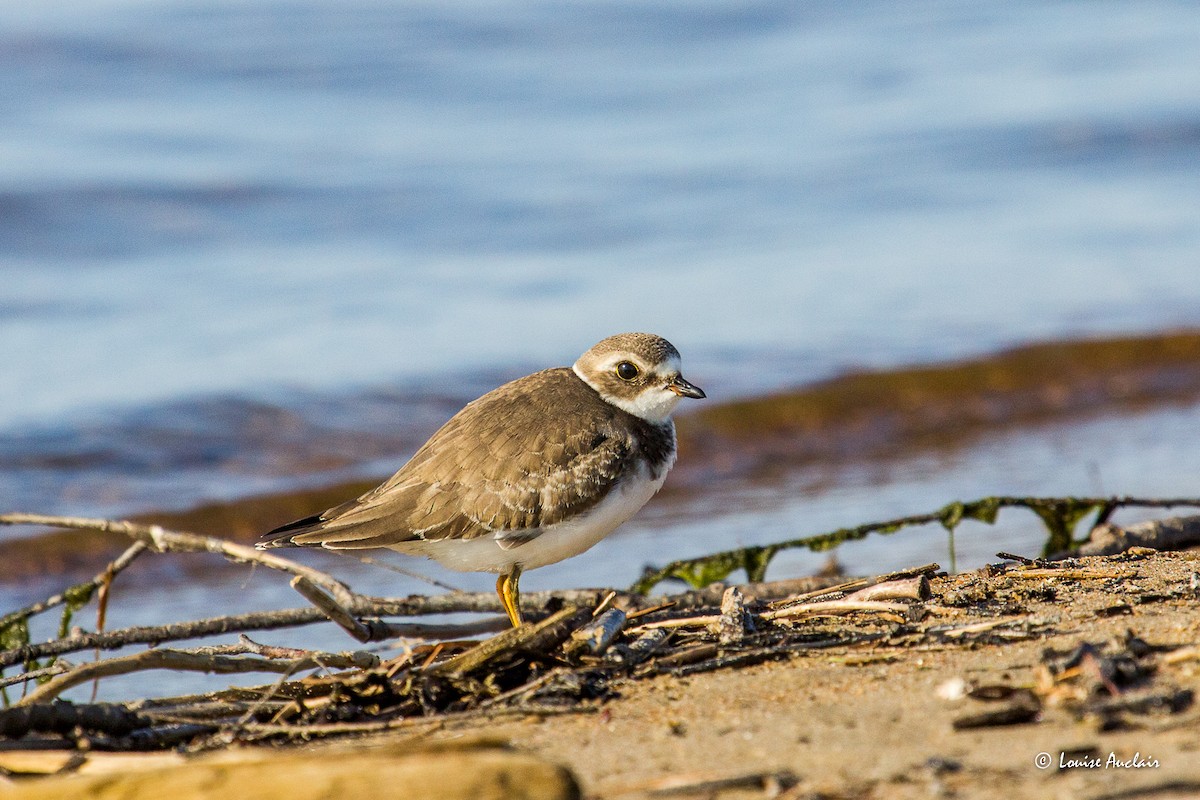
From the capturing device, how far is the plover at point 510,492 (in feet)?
16.9

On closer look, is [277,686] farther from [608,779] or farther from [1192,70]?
[1192,70]

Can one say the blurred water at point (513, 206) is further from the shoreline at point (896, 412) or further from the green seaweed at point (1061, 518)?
the green seaweed at point (1061, 518)

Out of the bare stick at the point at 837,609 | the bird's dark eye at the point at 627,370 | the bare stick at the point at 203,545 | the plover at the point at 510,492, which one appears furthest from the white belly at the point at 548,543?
the bare stick at the point at 837,609

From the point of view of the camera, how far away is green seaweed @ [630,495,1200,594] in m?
5.77

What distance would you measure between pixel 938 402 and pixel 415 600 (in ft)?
20.0

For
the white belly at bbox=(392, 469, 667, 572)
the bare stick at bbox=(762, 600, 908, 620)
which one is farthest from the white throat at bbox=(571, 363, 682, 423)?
the bare stick at bbox=(762, 600, 908, 620)

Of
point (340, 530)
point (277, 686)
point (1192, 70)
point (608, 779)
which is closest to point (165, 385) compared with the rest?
point (340, 530)

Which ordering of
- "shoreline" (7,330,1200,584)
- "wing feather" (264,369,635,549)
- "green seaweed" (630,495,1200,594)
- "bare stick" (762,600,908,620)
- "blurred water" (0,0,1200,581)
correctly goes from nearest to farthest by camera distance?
"bare stick" (762,600,908,620) < "wing feather" (264,369,635,549) < "green seaweed" (630,495,1200,594) < "shoreline" (7,330,1200,584) < "blurred water" (0,0,1200,581)

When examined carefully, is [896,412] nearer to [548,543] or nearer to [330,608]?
[548,543]

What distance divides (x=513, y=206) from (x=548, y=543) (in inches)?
353

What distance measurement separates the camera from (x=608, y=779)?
10.4 ft

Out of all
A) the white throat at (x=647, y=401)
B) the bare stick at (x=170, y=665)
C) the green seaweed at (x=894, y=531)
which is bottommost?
the green seaweed at (x=894, y=531)

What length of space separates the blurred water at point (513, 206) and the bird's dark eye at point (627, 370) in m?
2.51

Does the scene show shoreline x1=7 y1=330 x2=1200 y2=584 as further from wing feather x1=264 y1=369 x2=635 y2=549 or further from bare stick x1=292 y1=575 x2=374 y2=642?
bare stick x1=292 y1=575 x2=374 y2=642
